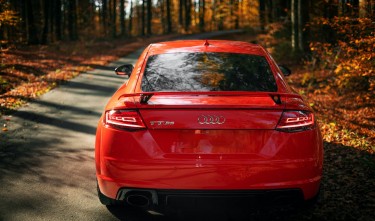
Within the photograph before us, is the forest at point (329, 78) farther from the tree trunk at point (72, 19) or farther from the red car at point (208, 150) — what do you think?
the tree trunk at point (72, 19)

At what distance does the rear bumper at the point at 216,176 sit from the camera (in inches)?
124

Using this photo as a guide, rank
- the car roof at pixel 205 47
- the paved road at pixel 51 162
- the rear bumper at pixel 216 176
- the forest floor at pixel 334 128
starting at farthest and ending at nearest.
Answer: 1. the car roof at pixel 205 47
2. the forest floor at pixel 334 128
3. the paved road at pixel 51 162
4. the rear bumper at pixel 216 176

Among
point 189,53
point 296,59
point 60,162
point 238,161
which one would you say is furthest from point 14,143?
point 296,59

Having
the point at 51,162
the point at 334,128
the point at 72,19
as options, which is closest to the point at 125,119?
the point at 51,162

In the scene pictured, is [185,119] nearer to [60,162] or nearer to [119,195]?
[119,195]

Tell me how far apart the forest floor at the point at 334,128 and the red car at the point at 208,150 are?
3.17ft

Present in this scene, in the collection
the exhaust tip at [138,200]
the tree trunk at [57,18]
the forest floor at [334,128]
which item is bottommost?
the forest floor at [334,128]

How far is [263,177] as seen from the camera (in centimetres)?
319

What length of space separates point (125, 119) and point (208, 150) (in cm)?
73

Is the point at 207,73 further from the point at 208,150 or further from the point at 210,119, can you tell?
the point at 208,150

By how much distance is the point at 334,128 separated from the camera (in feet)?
25.1

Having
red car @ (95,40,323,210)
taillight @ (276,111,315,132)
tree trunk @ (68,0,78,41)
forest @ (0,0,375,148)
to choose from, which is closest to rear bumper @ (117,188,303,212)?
red car @ (95,40,323,210)

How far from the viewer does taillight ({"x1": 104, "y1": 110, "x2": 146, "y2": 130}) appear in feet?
10.8

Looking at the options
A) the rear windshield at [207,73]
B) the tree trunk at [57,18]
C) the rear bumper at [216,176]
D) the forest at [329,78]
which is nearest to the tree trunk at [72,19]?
the tree trunk at [57,18]
